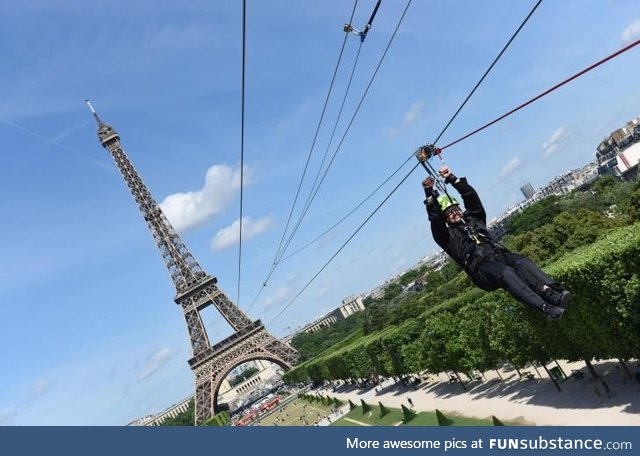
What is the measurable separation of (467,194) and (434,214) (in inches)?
28.5

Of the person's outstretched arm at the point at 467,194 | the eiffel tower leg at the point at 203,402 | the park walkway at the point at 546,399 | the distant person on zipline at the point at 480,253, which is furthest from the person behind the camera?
the eiffel tower leg at the point at 203,402

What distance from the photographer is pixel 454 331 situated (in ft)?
140

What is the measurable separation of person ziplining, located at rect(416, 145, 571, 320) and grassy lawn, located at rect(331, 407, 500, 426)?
813 inches

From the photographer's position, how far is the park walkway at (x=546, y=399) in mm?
24203

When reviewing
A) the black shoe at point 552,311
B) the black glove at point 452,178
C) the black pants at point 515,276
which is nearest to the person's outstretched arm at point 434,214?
the black glove at point 452,178

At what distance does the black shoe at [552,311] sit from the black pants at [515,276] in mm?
78

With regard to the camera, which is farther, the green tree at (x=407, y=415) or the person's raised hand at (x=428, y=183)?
the green tree at (x=407, y=415)

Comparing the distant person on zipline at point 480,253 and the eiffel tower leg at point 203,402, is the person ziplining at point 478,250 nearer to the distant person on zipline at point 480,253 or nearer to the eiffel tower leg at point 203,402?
the distant person on zipline at point 480,253

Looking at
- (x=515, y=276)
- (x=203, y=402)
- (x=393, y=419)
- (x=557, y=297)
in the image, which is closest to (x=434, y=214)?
(x=515, y=276)

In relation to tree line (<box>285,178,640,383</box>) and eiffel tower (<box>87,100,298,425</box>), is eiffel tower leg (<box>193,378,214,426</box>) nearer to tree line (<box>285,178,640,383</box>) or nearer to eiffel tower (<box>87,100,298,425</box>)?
eiffel tower (<box>87,100,298,425</box>)

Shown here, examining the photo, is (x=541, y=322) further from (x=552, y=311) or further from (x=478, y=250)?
(x=552, y=311)

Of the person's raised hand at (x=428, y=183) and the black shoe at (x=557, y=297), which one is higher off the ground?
the person's raised hand at (x=428, y=183)

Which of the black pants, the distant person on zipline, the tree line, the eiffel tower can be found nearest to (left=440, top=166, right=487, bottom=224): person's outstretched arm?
the distant person on zipline
